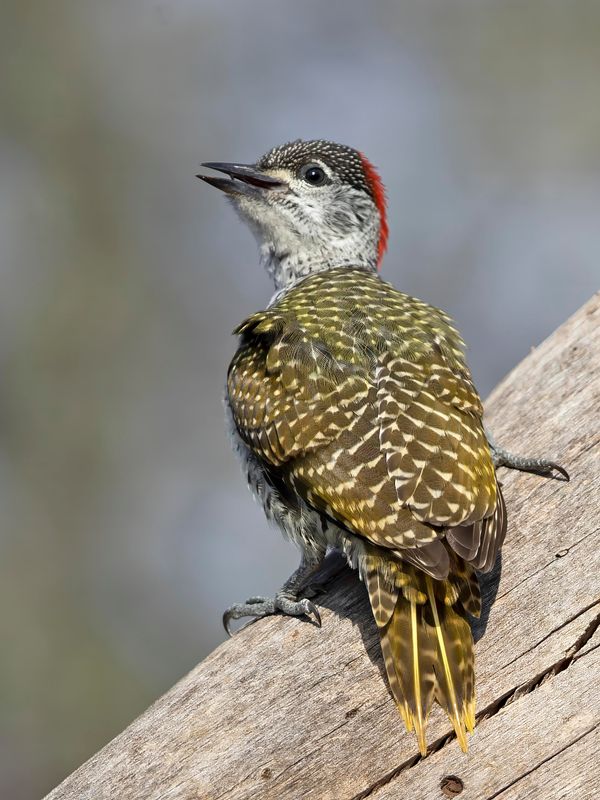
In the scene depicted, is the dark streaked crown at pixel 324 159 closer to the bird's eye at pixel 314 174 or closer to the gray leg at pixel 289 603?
the bird's eye at pixel 314 174

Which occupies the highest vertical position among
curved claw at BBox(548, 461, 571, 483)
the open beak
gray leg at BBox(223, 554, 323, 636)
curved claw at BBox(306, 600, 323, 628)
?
the open beak

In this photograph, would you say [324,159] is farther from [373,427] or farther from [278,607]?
[278,607]

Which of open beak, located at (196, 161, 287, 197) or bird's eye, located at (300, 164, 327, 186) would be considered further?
bird's eye, located at (300, 164, 327, 186)

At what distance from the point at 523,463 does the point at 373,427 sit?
924mm

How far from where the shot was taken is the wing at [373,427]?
4.13m

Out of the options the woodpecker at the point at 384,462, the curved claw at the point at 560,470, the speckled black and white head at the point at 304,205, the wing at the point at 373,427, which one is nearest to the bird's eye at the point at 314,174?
the speckled black and white head at the point at 304,205

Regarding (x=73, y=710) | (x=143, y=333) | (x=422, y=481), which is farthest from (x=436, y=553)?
(x=143, y=333)

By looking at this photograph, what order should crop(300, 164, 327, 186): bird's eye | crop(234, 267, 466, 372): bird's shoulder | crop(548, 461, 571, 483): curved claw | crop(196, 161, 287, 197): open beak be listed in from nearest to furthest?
crop(548, 461, 571, 483): curved claw, crop(234, 267, 466, 372): bird's shoulder, crop(196, 161, 287, 197): open beak, crop(300, 164, 327, 186): bird's eye

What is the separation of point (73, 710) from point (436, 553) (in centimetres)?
778

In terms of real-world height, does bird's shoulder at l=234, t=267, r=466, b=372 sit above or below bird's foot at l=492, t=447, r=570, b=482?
above

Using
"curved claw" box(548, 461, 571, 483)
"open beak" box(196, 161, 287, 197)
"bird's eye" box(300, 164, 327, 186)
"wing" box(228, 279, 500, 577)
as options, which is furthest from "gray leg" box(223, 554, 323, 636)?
"bird's eye" box(300, 164, 327, 186)

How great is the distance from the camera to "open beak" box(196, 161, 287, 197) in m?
6.71

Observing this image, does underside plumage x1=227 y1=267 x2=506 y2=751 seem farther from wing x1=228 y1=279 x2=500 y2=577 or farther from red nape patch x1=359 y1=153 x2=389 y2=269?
red nape patch x1=359 y1=153 x2=389 y2=269

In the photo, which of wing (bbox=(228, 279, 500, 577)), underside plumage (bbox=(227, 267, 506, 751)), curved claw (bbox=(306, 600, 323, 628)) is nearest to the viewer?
underside plumage (bbox=(227, 267, 506, 751))
